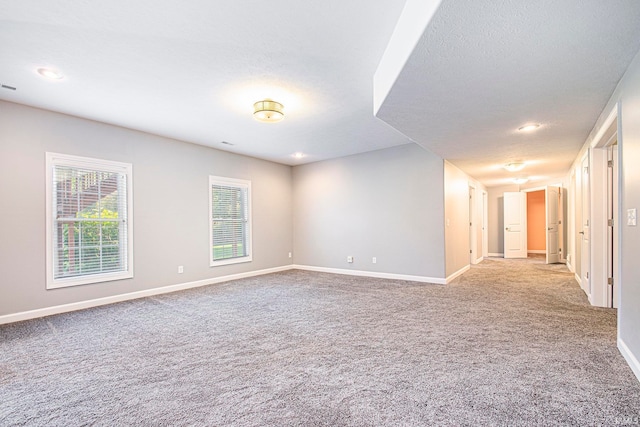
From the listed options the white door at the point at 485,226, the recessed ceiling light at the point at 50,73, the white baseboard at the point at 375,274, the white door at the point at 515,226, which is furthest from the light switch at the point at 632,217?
the white door at the point at 515,226

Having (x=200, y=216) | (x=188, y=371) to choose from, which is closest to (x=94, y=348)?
(x=188, y=371)

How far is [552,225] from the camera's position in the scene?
26.4ft

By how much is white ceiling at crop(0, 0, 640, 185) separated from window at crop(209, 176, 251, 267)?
186 centimetres

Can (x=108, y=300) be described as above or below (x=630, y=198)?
below

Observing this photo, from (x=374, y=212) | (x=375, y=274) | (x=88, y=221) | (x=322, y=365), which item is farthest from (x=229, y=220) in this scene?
(x=322, y=365)

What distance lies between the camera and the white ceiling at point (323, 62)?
1906mm

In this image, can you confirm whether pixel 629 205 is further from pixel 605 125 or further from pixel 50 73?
pixel 50 73

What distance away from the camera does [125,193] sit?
4.62m

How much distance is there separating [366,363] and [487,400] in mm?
850

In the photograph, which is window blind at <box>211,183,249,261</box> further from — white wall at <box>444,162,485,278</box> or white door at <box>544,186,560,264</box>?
white door at <box>544,186,560,264</box>

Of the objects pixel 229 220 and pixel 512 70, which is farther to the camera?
pixel 229 220

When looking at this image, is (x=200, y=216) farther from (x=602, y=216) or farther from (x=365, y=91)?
(x=602, y=216)

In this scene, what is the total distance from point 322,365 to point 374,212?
→ 4.19 m

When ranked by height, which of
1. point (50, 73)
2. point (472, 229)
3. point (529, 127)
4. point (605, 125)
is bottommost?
point (472, 229)
